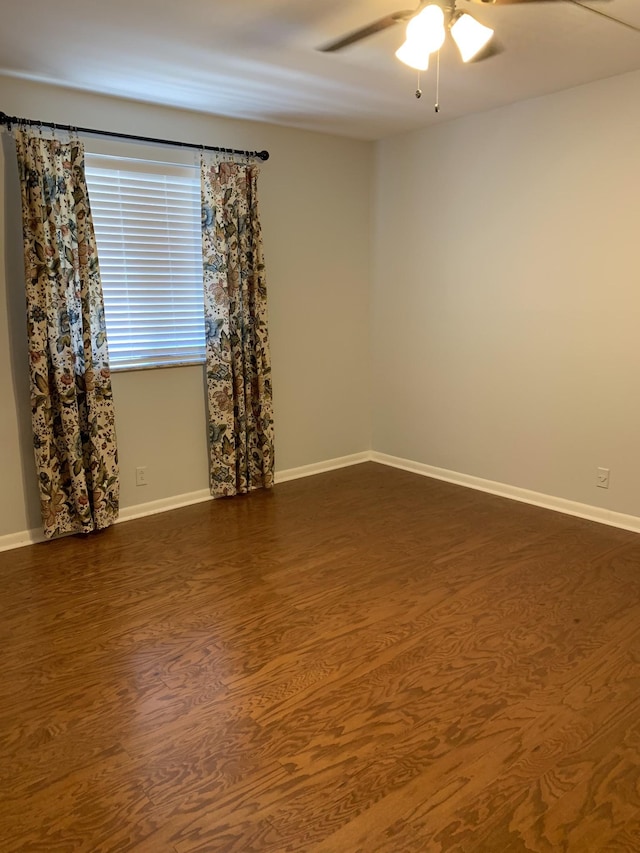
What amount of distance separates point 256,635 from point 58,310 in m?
2.13

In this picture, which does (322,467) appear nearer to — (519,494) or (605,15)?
(519,494)

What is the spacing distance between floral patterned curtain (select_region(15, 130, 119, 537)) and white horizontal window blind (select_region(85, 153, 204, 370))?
217mm

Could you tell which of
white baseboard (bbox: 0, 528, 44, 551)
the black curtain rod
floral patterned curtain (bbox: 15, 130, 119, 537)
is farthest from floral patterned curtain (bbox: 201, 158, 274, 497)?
white baseboard (bbox: 0, 528, 44, 551)

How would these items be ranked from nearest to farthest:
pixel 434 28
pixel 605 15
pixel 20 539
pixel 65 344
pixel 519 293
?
pixel 434 28 < pixel 605 15 < pixel 65 344 < pixel 20 539 < pixel 519 293

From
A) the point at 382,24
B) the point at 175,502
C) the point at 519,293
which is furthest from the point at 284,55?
the point at 175,502

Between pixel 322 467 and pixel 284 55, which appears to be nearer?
pixel 284 55

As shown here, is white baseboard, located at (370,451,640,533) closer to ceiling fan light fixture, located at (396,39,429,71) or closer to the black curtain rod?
the black curtain rod

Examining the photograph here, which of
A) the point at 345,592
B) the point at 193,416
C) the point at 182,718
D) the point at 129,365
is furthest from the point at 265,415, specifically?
the point at 182,718

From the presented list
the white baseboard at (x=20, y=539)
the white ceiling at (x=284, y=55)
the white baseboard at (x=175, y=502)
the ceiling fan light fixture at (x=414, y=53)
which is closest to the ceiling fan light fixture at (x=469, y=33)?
the ceiling fan light fixture at (x=414, y=53)

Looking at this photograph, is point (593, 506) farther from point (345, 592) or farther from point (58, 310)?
point (58, 310)

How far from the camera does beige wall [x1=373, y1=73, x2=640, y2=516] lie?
3645 mm

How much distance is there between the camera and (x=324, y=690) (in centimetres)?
231

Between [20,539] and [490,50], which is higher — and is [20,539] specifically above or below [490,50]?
below

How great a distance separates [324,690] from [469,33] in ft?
7.92
